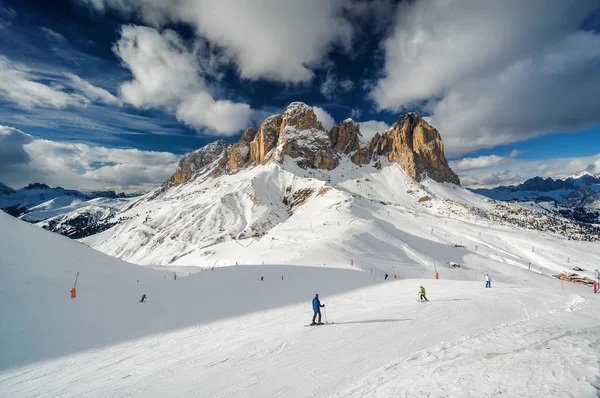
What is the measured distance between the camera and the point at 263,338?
11953 millimetres

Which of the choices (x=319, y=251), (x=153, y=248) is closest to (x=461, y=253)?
(x=319, y=251)

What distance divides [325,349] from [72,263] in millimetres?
21238

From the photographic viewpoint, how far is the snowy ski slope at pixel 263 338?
7.11 metres

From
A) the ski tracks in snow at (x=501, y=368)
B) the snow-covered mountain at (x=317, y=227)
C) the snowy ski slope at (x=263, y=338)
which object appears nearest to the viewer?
the ski tracks in snow at (x=501, y=368)

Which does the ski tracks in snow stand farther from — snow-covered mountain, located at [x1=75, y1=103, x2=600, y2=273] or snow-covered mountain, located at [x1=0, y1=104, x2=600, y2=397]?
snow-covered mountain, located at [x1=75, y1=103, x2=600, y2=273]

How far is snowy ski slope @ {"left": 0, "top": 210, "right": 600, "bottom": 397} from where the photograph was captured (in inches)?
280

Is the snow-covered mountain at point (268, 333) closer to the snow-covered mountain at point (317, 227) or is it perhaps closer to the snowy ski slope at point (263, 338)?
the snowy ski slope at point (263, 338)

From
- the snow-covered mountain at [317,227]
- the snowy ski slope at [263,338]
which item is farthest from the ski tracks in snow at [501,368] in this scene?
the snow-covered mountain at [317,227]

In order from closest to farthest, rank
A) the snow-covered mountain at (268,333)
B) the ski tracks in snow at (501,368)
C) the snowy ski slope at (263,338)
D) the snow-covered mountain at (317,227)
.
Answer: the ski tracks in snow at (501,368), the snowy ski slope at (263,338), the snow-covered mountain at (268,333), the snow-covered mountain at (317,227)

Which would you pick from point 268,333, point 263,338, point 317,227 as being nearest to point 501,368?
point 263,338

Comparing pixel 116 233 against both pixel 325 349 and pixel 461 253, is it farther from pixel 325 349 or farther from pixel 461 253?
pixel 325 349

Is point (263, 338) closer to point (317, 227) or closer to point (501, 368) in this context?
point (501, 368)

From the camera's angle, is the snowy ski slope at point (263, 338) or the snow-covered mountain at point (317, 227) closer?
the snowy ski slope at point (263, 338)

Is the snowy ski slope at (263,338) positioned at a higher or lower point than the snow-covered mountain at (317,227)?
lower
